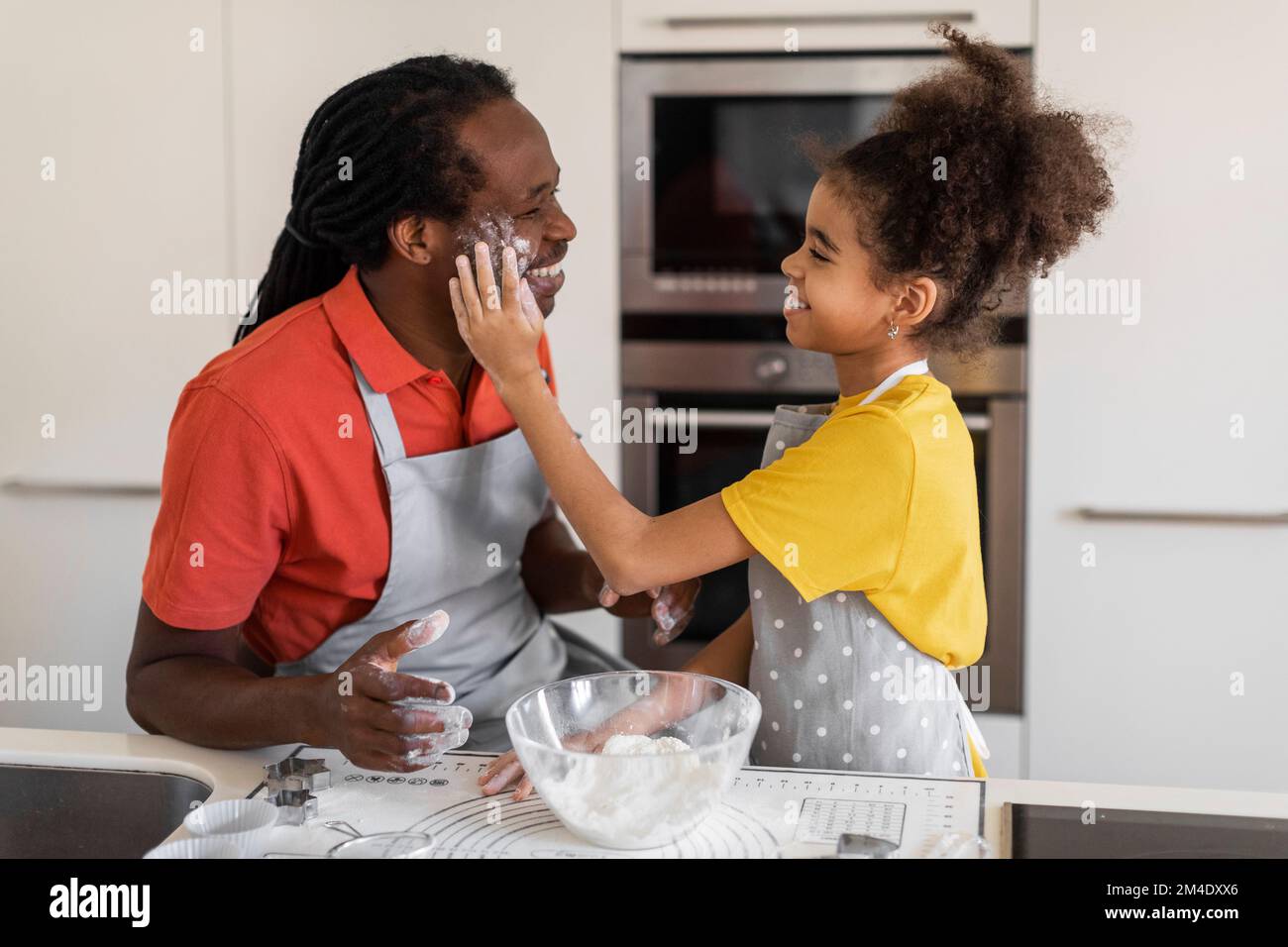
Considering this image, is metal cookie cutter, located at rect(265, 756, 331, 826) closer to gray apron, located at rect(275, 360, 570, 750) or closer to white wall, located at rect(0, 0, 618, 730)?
gray apron, located at rect(275, 360, 570, 750)

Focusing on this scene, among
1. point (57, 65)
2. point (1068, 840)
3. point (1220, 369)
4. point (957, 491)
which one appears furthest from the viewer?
point (57, 65)

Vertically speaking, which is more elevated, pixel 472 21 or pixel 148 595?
pixel 472 21

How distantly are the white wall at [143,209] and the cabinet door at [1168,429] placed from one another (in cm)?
75

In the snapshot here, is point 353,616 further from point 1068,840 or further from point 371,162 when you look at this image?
point 1068,840

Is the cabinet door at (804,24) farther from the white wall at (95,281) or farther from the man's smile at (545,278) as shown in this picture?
the man's smile at (545,278)

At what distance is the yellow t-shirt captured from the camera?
1100 millimetres

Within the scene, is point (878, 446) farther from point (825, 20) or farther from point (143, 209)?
point (143, 209)

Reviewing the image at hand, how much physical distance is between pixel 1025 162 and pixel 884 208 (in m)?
0.13

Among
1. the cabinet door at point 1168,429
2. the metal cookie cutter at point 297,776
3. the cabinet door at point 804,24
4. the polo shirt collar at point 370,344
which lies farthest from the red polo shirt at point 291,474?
the cabinet door at point 1168,429

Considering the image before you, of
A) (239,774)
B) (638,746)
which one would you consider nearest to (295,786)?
(239,774)

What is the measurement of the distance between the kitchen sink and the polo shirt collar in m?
0.43

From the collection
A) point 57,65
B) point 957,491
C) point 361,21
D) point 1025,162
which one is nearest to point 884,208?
point 1025,162

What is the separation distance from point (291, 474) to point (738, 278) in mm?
1167
